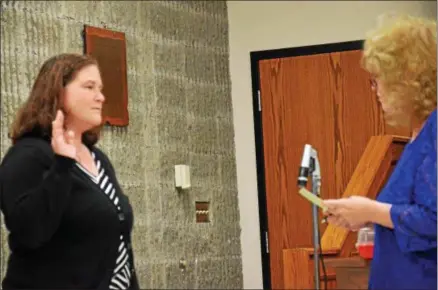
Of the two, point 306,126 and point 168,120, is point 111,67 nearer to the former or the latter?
point 168,120

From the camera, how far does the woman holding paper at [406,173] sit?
1.72 metres

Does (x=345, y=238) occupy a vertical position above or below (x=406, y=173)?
below

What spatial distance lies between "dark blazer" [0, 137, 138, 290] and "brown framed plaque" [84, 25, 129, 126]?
6.97 feet

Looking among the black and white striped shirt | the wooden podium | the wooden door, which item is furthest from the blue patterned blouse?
the wooden door

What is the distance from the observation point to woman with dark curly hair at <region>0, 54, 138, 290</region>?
1.79m

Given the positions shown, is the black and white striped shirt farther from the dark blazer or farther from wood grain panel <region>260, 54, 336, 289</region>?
wood grain panel <region>260, 54, 336, 289</region>

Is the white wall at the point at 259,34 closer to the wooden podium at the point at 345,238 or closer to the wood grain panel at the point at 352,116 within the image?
the wood grain panel at the point at 352,116

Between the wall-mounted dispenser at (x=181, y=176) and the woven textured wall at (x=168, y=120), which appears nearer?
the woven textured wall at (x=168, y=120)

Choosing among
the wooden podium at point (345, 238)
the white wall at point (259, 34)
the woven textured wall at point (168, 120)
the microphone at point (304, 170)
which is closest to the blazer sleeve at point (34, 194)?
the microphone at point (304, 170)

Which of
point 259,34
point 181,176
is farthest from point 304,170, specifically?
point 259,34

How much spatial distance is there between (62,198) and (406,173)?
2.42ft

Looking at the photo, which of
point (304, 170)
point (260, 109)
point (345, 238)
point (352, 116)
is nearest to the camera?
point (304, 170)

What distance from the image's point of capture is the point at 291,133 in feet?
16.4

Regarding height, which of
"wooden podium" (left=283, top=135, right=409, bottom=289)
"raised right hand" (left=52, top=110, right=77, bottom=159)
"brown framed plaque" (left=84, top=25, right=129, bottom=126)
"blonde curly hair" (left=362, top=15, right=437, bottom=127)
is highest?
"brown framed plaque" (left=84, top=25, right=129, bottom=126)
